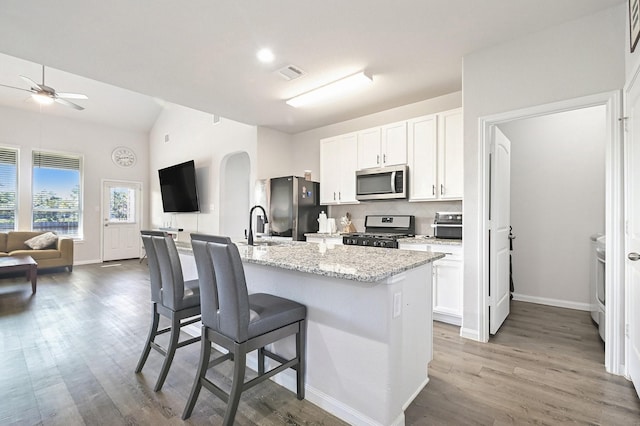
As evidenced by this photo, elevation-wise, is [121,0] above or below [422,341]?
above

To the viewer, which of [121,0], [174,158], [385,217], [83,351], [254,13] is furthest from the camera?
[174,158]

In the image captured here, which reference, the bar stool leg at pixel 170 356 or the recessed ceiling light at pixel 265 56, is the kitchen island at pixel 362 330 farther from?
the recessed ceiling light at pixel 265 56

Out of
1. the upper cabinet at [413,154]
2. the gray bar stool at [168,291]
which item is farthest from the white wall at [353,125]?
the gray bar stool at [168,291]

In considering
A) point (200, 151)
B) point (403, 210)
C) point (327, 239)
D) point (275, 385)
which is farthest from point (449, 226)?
point (200, 151)

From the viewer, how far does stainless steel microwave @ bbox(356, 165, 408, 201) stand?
3.78 meters

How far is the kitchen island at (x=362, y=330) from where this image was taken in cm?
152

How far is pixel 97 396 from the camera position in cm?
194

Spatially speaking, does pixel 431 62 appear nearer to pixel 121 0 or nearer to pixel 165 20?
pixel 165 20

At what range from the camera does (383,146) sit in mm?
3990

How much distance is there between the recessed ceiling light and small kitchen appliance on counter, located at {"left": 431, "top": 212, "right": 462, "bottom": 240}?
249 centimetres

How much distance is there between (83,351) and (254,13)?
3.16 m

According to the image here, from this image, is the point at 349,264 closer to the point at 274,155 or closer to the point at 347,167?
the point at 347,167

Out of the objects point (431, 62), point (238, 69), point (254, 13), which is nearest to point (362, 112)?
point (431, 62)

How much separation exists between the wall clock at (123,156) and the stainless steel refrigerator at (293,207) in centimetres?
527
